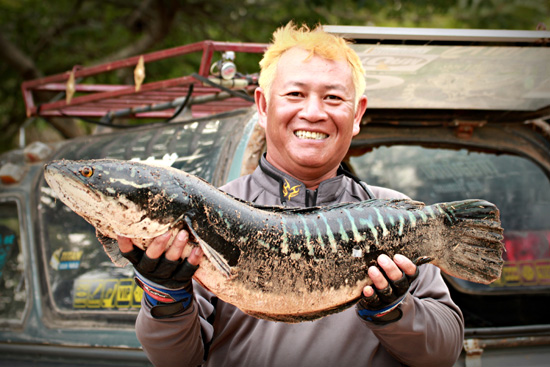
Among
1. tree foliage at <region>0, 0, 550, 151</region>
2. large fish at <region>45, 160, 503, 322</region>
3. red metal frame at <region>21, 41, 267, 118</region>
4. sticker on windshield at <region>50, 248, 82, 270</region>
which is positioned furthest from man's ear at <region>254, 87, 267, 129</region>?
tree foliage at <region>0, 0, 550, 151</region>

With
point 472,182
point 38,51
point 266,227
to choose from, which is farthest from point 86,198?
point 38,51

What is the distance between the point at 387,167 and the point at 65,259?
2.32 m

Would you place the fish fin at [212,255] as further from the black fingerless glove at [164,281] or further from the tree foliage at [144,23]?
the tree foliage at [144,23]

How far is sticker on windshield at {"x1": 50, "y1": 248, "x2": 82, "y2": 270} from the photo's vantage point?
348cm

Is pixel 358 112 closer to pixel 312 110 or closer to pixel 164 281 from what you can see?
pixel 312 110

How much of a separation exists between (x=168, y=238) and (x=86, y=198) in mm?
272

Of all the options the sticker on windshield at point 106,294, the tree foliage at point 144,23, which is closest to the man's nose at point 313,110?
the sticker on windshield at point 106,294

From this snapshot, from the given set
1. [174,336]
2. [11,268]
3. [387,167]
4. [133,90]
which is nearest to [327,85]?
[174,336]

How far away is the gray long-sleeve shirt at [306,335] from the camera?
182cm

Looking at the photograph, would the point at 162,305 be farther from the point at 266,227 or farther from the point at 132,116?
the point at 132,116

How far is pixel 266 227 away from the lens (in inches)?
68.9

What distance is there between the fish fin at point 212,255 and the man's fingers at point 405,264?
561 mm

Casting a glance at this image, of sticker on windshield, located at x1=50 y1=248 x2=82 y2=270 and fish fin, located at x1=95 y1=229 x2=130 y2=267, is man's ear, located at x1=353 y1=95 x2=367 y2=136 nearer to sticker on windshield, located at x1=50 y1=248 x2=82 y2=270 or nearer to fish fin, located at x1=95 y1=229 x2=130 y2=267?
fish fin, located at x1=95 y1=229 x2=130 y2=267

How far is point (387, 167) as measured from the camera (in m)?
3.82
